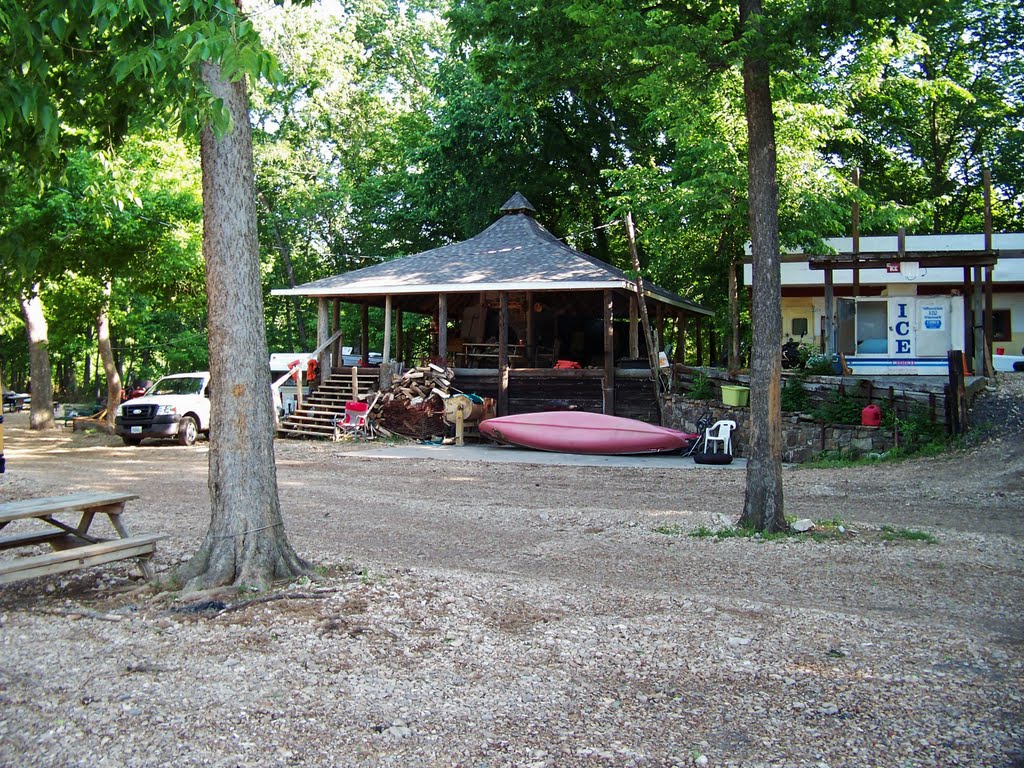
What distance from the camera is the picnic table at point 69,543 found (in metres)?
5.35

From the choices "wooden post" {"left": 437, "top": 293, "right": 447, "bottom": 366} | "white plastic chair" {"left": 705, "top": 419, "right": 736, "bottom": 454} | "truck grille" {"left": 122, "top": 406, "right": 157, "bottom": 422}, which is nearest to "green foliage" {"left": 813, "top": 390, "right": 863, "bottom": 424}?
"white plastic chair" {"left": 705, "top": 419, "right": 736, "bottom": 454}

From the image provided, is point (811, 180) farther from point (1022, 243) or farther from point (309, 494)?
point (309, 494)

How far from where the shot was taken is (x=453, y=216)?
3200cm

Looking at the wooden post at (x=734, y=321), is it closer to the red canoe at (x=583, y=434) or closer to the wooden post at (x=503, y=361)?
the red canoe at (x=583, y=434)

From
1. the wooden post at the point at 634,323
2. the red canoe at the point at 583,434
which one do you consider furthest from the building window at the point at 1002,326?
the red canoe at the point at 583,434

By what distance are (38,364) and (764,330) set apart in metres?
22.3

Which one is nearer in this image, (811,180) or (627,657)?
(627,657)

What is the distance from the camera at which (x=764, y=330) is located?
8539 millimetres

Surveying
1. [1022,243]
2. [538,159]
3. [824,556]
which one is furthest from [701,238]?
[824,556]

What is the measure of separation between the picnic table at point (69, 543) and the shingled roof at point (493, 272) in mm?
14219

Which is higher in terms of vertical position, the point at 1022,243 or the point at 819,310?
the point at 1022,243

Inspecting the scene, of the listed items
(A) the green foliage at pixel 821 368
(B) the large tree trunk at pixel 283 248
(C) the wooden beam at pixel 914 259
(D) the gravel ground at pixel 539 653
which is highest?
(B) the large tree trunk at pixel 283 248

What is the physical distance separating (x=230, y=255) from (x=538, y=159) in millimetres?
25858

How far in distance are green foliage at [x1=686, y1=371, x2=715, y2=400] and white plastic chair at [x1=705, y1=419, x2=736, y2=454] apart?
1594mm
